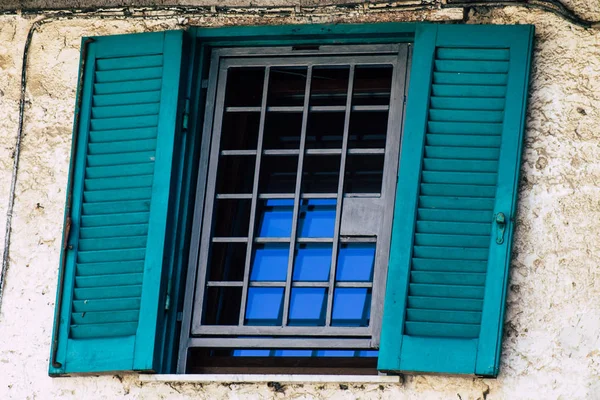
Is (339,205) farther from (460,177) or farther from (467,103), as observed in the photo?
(467,103)

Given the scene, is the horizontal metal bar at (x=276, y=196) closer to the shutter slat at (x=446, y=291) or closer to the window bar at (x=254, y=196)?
the window bar at (x=254, y=196)

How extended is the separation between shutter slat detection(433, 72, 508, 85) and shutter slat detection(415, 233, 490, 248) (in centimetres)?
69

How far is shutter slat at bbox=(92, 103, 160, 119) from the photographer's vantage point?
6.93 m

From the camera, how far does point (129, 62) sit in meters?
7.04

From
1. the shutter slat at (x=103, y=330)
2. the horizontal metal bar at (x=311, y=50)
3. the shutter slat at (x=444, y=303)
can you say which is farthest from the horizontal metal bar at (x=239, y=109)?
the shutter slat at (x=444, y=303)

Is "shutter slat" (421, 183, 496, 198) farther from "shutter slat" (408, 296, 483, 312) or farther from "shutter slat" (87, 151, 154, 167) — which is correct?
"shutter slat" (87, 151, 154, 167)

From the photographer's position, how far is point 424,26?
22.4 feet

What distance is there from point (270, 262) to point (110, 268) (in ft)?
2.37

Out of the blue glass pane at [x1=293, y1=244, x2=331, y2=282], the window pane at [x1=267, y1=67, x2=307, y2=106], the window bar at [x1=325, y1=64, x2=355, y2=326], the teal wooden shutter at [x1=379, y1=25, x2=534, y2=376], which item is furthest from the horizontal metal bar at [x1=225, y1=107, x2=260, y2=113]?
the teal wooden shutter at [x1=379, y1=25, x2=534, y2=376]

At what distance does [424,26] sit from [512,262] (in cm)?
113

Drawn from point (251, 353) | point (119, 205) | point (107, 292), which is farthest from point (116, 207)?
point (251, 353)

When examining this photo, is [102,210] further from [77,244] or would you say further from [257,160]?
[257,160]

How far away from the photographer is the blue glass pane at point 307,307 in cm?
677

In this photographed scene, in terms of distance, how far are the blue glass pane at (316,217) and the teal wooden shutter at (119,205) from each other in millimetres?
630
